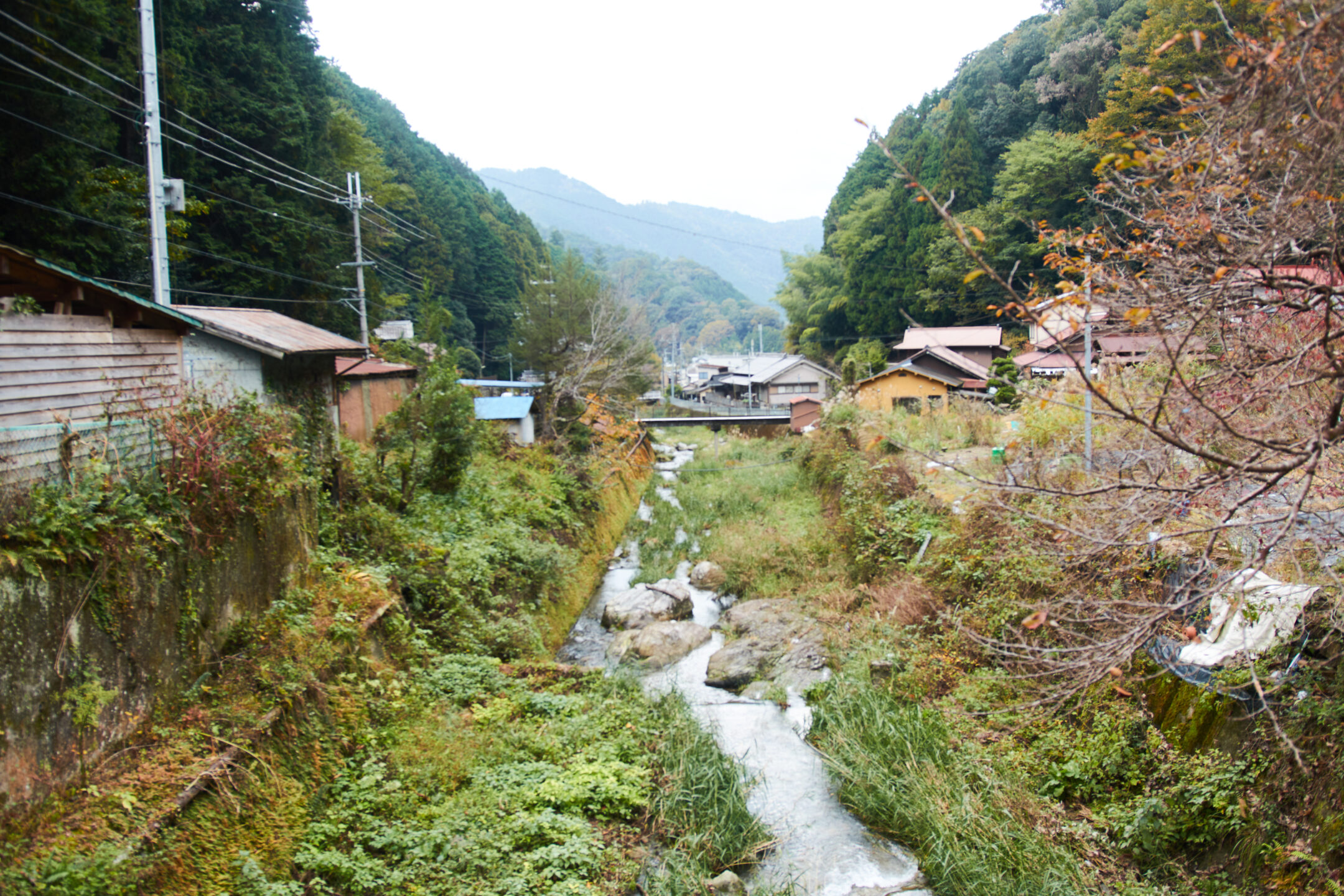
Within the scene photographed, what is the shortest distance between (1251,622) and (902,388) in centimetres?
2404

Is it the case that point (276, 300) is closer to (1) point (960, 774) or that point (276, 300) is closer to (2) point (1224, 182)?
(1) point (960, 774)

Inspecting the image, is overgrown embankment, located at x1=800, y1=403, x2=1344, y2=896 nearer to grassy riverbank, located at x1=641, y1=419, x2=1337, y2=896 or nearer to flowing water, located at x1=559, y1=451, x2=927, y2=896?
grassy riverbank, located at x1=641, y1=419, x2=1337, y2=896

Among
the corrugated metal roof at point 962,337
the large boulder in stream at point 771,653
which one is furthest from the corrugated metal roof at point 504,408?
the corrugated metal roof at point 962,337

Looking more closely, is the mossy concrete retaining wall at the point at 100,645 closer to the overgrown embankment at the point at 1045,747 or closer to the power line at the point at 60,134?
the overgrown embankment at the point at 1045,747

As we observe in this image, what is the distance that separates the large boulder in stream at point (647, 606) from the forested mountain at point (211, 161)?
11.5 meters

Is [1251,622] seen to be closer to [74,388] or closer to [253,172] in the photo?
[74,388]

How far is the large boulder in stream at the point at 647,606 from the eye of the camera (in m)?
14.7

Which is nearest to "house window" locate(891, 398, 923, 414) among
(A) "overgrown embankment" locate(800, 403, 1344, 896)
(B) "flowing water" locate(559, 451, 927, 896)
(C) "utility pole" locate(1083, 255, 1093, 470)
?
(A) "overgrown embankment" locate(800, 403, 1344, 896)

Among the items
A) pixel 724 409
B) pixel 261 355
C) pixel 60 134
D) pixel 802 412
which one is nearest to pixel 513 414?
pixel 60 134

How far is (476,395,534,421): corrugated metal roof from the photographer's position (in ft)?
76.2

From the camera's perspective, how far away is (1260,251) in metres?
3.39

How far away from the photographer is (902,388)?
96.4ft

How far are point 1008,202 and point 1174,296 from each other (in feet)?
108

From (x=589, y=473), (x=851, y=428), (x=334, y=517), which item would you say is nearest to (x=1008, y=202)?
(x=851, y=428)
